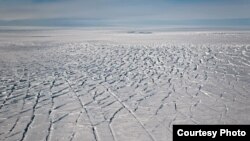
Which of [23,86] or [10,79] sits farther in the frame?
[10,79]

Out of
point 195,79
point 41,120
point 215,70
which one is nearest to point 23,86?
point 41,120

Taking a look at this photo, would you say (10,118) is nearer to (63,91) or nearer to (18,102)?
(18,102)

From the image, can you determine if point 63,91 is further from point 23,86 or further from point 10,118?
point 10,118

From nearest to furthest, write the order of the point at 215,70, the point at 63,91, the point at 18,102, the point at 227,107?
the point at 227,107 → the point at 18,102 → the point at 63,91 → the point at 215,70

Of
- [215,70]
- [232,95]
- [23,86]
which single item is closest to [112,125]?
[232,95]

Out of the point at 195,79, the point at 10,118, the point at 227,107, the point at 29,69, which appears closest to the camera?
the point at 10,118

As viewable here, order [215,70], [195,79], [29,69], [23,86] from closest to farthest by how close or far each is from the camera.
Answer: [23,86] < [195,79] < [215,70] < [29,69]

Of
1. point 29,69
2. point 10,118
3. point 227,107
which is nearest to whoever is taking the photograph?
point 10,118

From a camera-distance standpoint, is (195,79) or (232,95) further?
(195,79)
